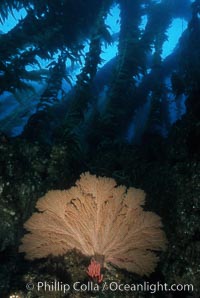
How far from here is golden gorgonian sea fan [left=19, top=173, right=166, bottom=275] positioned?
3877 millimetres

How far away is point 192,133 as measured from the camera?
4762mm

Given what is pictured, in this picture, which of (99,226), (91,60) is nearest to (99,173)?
(99,226)

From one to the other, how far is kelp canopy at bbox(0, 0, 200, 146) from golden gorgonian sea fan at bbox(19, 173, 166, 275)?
273 cm

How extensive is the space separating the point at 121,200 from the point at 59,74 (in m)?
6.18

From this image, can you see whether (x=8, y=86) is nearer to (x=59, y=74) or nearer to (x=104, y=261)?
(x=59, y=74)

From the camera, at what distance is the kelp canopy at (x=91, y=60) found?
25.9ft

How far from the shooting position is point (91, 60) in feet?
30.3

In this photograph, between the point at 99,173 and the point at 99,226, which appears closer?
the point at 99,226

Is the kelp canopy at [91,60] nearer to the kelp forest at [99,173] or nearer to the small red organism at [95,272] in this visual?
the kelp forest at [99,173]

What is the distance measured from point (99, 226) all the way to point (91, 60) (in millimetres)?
6600

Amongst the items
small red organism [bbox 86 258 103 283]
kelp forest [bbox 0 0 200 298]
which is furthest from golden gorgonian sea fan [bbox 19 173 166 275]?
small red organism [bbox 86 258 103 283]

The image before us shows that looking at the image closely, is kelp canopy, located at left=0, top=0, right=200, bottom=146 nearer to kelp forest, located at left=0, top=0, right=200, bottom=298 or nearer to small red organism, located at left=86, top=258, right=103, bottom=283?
kelp forest, located at left=0, top=0, right=200, bottom=298

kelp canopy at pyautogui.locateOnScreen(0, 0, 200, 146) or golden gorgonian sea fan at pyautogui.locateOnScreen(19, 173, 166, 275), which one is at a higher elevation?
kelp canopy at pyautogui.locateOnScreen(0, 0, 200, 146)

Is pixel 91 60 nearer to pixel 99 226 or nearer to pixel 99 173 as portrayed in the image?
pixel 99 173
